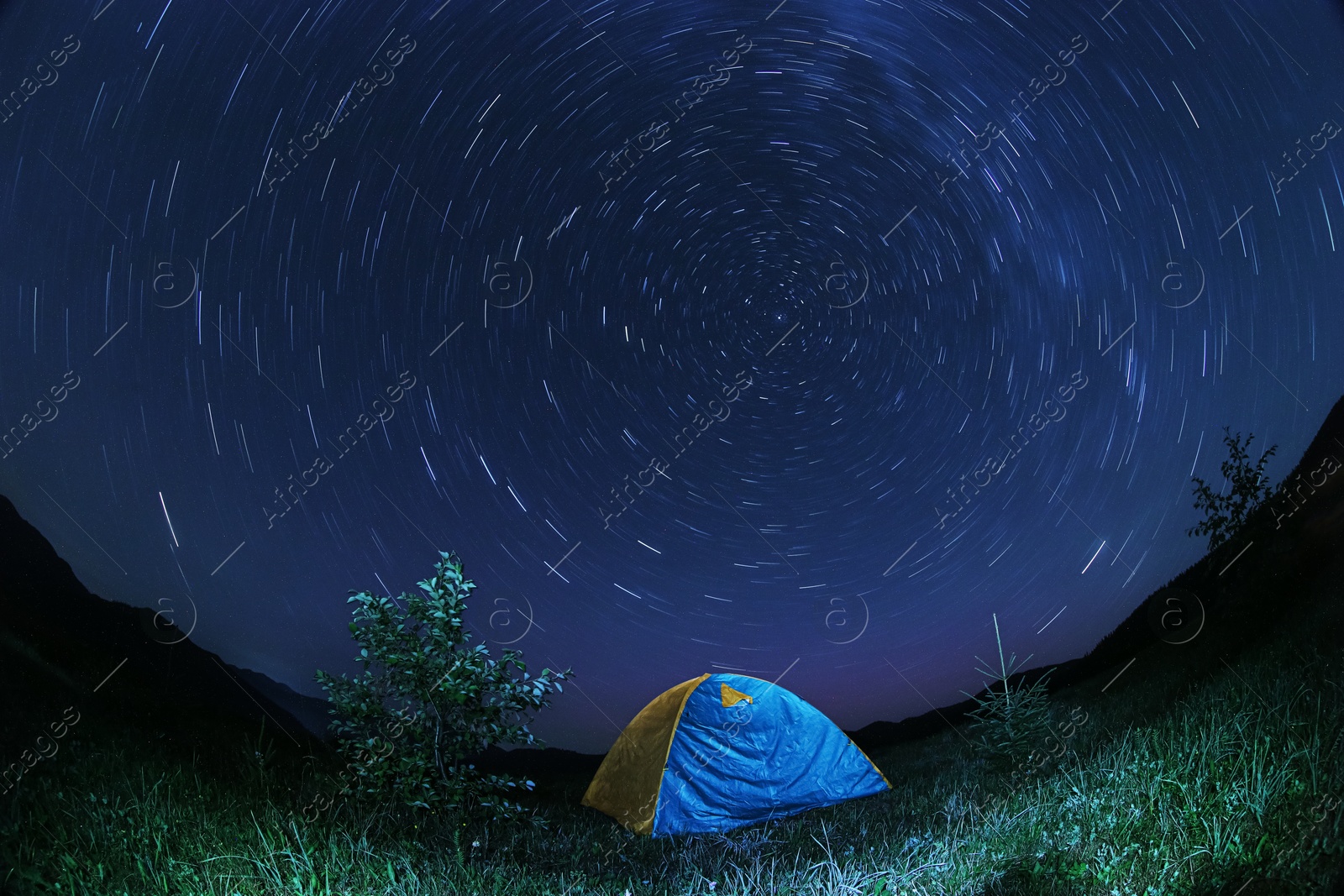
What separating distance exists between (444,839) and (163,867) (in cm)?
130

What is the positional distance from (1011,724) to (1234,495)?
6.92 feet

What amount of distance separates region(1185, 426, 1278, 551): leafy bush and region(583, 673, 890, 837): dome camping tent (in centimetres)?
313

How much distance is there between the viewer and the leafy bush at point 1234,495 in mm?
4902

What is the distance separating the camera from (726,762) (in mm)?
6102

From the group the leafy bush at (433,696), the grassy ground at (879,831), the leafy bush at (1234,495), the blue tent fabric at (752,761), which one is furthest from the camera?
the blue tent fabric at (752,761)

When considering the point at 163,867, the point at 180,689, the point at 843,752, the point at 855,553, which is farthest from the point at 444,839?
the point at 855,553

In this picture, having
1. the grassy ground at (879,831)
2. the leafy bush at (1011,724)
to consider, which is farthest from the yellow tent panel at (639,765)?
the leafy bush at (1011,724)

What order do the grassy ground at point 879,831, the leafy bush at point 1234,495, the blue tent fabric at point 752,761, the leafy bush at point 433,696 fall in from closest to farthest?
A: the grassy ground at point 879,831, the leafy bush at point 433,696, the leafy bush at point 1234,495, the blue tent fabric at point 752,761

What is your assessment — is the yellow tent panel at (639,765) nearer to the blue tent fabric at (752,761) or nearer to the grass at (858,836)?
the blue tent fabric at (752,761)

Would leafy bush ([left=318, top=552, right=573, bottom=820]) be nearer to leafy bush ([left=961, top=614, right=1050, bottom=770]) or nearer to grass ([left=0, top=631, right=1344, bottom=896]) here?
grass ([left=0, top=631, right=1344, bottom=896])

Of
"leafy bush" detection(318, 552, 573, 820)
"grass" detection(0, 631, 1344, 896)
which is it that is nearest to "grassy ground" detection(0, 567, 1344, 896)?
"grass" detection(0, 631, 1344, 896)

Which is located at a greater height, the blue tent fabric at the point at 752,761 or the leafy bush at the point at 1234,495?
the leafy bush at the point at 1234,495

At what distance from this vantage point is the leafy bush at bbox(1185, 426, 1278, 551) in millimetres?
4902

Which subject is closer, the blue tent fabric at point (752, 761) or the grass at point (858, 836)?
the grass at point (858, 836)
